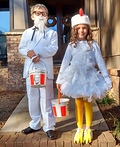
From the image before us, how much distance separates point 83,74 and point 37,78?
55 centimetres

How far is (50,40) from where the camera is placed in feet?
10.8

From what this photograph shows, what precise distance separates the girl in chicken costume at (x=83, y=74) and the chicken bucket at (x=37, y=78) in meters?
0.25

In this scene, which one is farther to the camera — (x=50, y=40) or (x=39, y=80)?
(x=50, y=40)

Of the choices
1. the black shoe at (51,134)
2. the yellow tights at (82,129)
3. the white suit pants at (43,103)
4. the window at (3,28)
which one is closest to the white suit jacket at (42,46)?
the white suit pants at (43,103)

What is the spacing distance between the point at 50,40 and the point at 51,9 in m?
7.14

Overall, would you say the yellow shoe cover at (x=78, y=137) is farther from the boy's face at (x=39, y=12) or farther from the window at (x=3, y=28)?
the window at (x=3, y=28)

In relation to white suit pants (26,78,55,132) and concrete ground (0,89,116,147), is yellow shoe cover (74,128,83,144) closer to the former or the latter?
concrete ground (0,89,116,147)

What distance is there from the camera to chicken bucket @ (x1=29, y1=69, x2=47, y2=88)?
10.0 ft

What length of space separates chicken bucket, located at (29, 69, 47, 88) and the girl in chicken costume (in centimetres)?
25

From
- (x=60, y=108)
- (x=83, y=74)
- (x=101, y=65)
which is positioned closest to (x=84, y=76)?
(x=83, y=74)

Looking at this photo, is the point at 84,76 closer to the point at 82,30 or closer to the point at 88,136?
the point at 82,30

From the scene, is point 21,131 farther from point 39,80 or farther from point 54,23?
point 54,23

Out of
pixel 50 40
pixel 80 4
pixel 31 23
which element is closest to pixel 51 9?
pixel 80 4

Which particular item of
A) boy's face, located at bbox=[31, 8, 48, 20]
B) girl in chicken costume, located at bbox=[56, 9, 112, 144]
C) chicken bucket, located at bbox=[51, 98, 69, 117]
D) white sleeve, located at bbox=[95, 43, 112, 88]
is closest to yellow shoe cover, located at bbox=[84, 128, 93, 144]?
girl in chicken costume, located at bbox=[56, 9, 112, 144]
